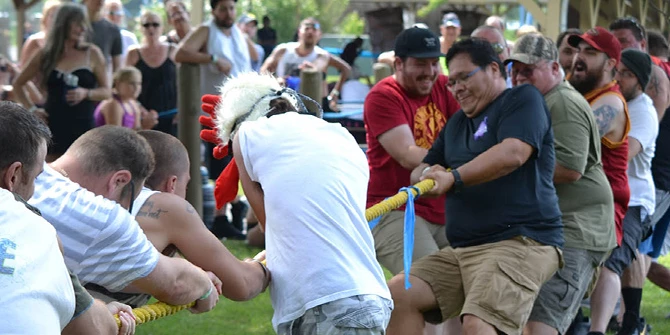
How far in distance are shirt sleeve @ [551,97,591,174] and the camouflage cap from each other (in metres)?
0.33

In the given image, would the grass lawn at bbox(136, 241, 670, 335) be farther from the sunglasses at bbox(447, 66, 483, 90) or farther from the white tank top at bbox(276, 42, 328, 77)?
the white tank top at bbox(276, 42, 328, 77)

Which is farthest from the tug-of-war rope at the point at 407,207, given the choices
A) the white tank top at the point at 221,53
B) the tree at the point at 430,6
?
the tree at the point at 430,6

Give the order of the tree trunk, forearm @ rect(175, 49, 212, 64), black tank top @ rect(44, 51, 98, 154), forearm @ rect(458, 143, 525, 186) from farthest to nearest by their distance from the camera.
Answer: the tree trunk, forearm @ rect(175, 49, 212, 64), black tank top @ rect(44, 51, 98, 154), forearm @ rect(458, 143, 525, 186)

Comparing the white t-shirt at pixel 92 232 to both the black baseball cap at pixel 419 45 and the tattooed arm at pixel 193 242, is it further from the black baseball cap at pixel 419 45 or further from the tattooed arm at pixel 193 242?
the black baseball cap at pixel 419 45

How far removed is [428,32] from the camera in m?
6.09

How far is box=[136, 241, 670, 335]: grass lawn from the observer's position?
6949 millimetres

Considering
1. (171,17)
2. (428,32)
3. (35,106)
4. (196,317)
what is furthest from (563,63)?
(171,17)

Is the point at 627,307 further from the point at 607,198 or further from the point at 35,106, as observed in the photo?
the point at 35,106

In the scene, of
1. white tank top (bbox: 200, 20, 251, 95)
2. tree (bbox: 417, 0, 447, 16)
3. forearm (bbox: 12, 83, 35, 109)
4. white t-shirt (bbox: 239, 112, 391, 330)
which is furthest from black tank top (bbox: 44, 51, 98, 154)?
tree (bbox: 417, 0, 447, 16)

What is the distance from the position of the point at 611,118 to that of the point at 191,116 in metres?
4.36

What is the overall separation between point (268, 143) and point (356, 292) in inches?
22.9

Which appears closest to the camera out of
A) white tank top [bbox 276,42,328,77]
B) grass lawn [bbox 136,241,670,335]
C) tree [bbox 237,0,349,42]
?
grass lawn [bbox 136,241,670,335]

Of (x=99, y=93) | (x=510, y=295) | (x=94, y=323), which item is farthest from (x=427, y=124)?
(x=99, y=93)

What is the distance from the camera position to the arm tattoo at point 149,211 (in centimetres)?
366
